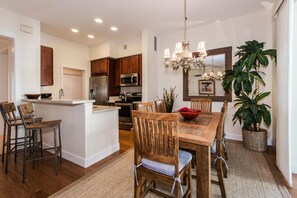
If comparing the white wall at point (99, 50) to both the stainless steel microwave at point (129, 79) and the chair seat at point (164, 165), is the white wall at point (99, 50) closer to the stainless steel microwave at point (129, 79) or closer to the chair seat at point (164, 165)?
the stainless steel microwave at point (129, 79)

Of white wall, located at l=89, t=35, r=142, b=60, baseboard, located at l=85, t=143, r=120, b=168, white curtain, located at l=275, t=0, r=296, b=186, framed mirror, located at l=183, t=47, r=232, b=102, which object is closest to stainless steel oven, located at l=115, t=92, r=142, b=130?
baseboard, located at l=85, t=143, r=120, b=168

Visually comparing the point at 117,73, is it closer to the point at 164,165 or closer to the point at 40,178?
the point at 40,178

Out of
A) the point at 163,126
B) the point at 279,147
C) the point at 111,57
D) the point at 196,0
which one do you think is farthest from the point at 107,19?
the point at 279,147

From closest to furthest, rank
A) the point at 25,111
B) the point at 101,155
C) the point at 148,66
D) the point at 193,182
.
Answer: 1. the point at 193,182
2. the point at 25,111
3. the point at 101,155
4. the point at 148,66

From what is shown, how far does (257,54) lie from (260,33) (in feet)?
→ 2.63

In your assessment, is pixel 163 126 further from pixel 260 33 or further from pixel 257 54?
pixel 260 33

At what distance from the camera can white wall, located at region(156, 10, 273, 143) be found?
312 cm

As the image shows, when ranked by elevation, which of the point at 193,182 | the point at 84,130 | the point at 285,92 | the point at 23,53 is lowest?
the point at 193,182

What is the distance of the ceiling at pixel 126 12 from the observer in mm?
2803

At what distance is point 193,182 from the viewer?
1923 millimetres

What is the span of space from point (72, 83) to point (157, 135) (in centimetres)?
513

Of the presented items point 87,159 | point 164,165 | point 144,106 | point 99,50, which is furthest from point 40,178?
point 99,50

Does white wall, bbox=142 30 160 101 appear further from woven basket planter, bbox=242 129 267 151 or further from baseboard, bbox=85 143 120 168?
woven basket planter, bbox=242 129 267 151

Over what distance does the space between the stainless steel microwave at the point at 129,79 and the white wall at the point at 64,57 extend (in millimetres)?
1624
